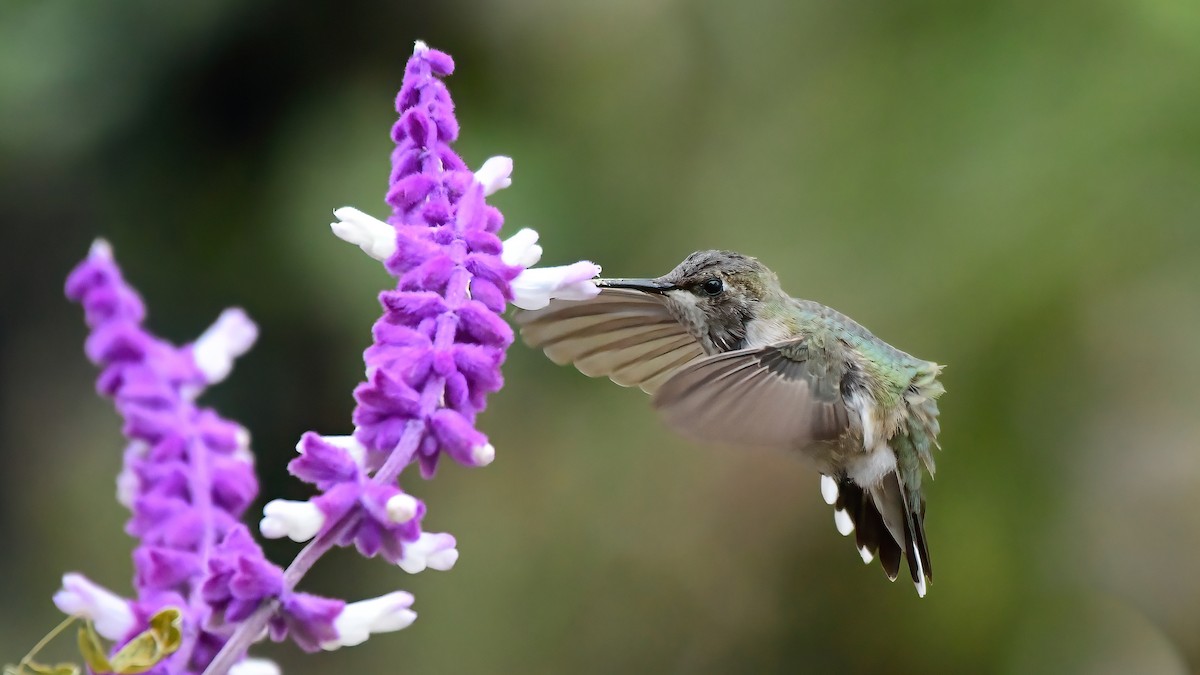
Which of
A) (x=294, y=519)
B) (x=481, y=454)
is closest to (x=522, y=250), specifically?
A: (x=481, y=454)

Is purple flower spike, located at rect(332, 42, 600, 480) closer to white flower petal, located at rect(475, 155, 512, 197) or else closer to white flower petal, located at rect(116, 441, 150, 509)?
white flower petal, located at rect(475, 155, 512, 197)

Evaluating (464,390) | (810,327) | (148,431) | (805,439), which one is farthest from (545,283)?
(810,327)

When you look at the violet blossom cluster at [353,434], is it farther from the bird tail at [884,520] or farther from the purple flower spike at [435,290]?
the bird tail at [884,520]

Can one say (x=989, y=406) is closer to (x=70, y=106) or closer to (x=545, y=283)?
(x=545, y=283)

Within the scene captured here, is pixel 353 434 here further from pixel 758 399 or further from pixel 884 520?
pixel 884 520

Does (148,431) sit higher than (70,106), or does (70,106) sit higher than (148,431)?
(70,106)

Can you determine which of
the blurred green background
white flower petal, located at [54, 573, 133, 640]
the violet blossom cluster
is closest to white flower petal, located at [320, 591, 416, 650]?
the violet blossom cluster
